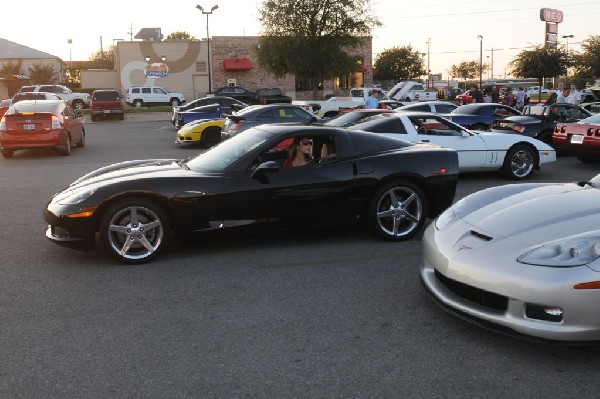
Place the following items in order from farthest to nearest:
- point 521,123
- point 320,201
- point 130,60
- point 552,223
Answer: point 130,60 → point 521,123 → point 320,201 → point 552,223

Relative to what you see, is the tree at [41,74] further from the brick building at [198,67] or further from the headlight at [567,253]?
the headlight at [567,253]

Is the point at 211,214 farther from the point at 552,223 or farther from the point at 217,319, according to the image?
the point at 552,223

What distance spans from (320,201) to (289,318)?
2169mm

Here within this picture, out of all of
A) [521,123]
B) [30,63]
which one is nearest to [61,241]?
[521,123]

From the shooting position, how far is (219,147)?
6.99m

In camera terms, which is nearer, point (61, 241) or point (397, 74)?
point (61, 241)

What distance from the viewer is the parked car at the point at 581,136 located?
12.4 m

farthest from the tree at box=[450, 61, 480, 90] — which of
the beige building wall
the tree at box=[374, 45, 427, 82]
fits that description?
the beige building wall

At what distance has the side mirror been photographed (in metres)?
6.18

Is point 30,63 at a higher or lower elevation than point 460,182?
higher

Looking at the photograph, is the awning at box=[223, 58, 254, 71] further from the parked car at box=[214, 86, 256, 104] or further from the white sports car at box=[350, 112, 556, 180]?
the white sports car at box=[350, 112, 556, 180]

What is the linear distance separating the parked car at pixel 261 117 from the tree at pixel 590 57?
38389 mm

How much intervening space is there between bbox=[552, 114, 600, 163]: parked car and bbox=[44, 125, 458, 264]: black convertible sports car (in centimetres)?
666

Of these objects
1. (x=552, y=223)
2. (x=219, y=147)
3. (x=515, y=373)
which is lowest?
(x=515, y=373)
